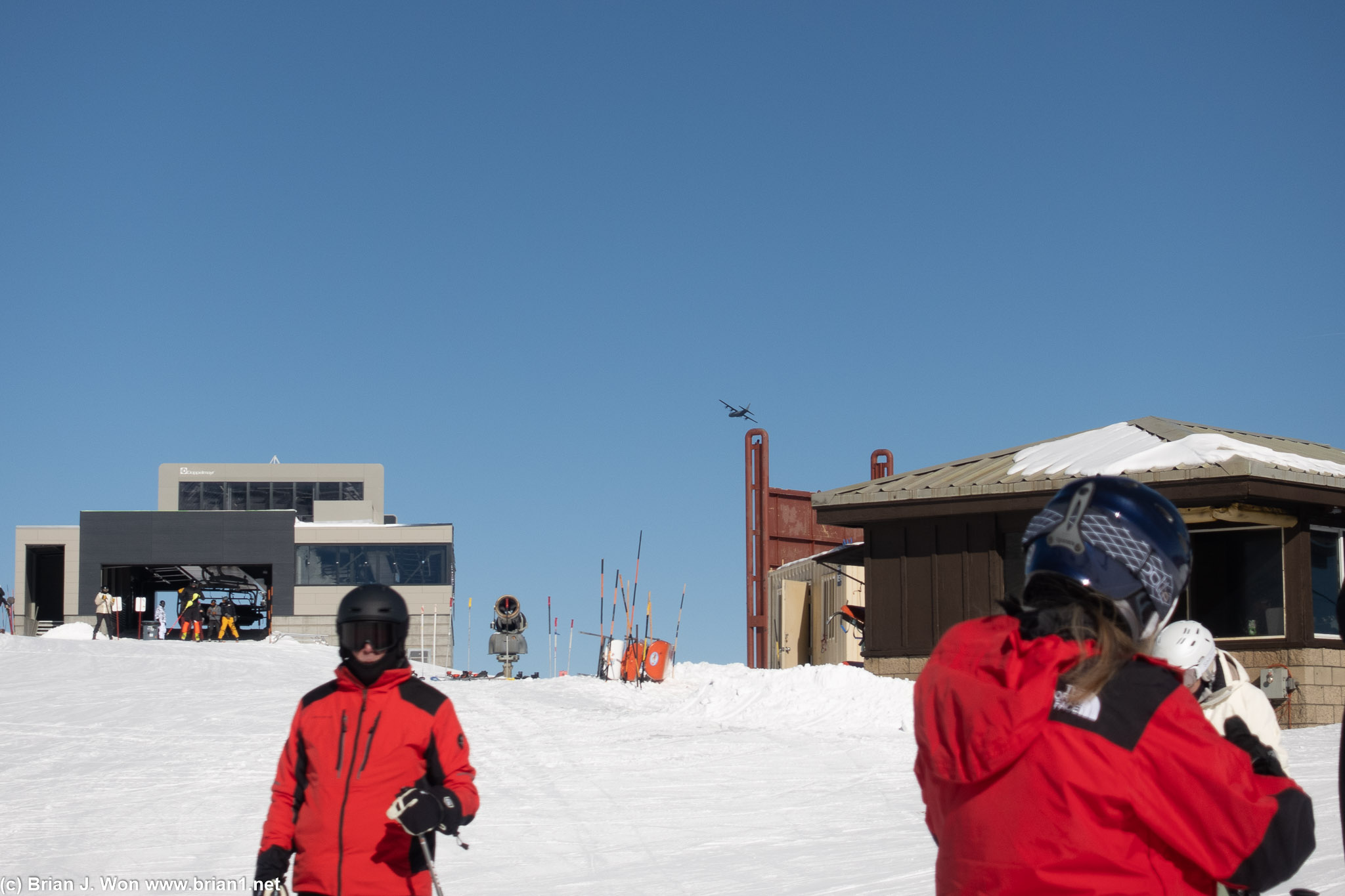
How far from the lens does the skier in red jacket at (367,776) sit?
12.3 feet

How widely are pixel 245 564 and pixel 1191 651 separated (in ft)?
160

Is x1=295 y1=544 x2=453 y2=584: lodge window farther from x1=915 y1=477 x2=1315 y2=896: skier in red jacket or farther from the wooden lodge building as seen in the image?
x1=915 y1=477 x2=1315 y2=896: skier in red jacket

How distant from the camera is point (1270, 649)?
1436cm

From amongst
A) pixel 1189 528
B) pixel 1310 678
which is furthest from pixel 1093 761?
pixel 1189 528

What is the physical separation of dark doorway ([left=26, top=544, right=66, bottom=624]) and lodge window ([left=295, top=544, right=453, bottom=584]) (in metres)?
9.26

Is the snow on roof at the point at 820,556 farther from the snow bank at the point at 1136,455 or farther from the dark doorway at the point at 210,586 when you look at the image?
the dark doorway at the point at 210,586

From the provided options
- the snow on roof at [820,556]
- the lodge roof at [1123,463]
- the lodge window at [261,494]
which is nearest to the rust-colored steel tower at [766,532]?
the snow on roof at [820,556]

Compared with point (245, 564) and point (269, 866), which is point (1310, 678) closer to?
point (269, 866)

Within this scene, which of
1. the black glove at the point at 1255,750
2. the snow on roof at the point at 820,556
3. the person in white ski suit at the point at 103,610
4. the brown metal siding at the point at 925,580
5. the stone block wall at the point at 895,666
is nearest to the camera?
the black glove at the point at 1255,750

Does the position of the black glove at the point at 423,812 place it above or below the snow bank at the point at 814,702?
above

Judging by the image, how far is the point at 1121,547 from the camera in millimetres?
1911

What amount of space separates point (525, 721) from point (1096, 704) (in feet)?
44.4

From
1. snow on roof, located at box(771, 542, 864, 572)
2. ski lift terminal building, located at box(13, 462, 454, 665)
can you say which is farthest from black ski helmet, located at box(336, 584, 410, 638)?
ski lift terminal building, located at box(13, 462, 454, 665)

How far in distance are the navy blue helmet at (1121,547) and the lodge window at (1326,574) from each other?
1414 cm
